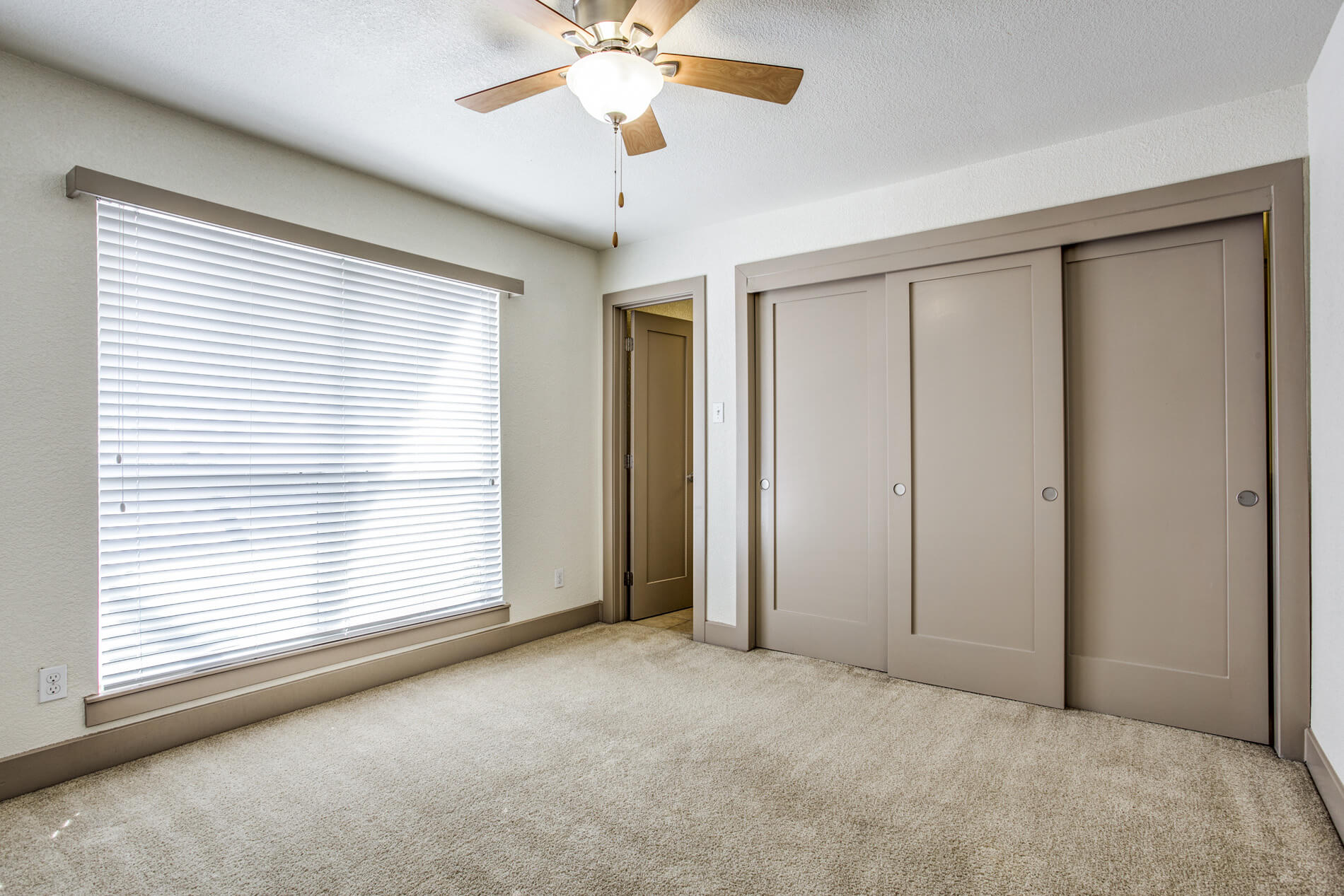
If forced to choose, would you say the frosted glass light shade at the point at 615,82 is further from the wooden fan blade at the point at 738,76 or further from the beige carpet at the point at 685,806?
the beige carpet at the point at 685,806

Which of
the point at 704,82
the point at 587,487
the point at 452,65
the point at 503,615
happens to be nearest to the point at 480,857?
the point at 503,615

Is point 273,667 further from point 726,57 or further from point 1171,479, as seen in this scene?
point 1171,479

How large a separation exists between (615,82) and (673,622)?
3.46m

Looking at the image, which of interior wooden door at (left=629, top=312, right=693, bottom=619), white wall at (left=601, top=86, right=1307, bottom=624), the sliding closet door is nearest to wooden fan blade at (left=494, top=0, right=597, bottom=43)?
white wall at (left=601, top=86, right=1307, bottom=624)

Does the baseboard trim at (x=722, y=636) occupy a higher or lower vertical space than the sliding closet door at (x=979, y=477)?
lower

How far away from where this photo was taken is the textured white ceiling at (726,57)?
206 centimetres

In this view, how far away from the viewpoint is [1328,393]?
216 cm

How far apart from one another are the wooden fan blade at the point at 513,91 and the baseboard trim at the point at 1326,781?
10.1ft

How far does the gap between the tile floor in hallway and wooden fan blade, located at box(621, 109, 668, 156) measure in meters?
2.83

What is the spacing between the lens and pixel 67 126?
2381 mm

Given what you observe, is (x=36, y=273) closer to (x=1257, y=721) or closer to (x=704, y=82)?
(x=704, y=82)

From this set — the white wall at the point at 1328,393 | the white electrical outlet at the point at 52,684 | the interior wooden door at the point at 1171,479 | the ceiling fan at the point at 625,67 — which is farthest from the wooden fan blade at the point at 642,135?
the white electrical outlet at the point at 52,684

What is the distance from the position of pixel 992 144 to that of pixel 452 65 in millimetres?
2243

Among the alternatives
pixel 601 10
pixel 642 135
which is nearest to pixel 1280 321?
pixel 642 135
